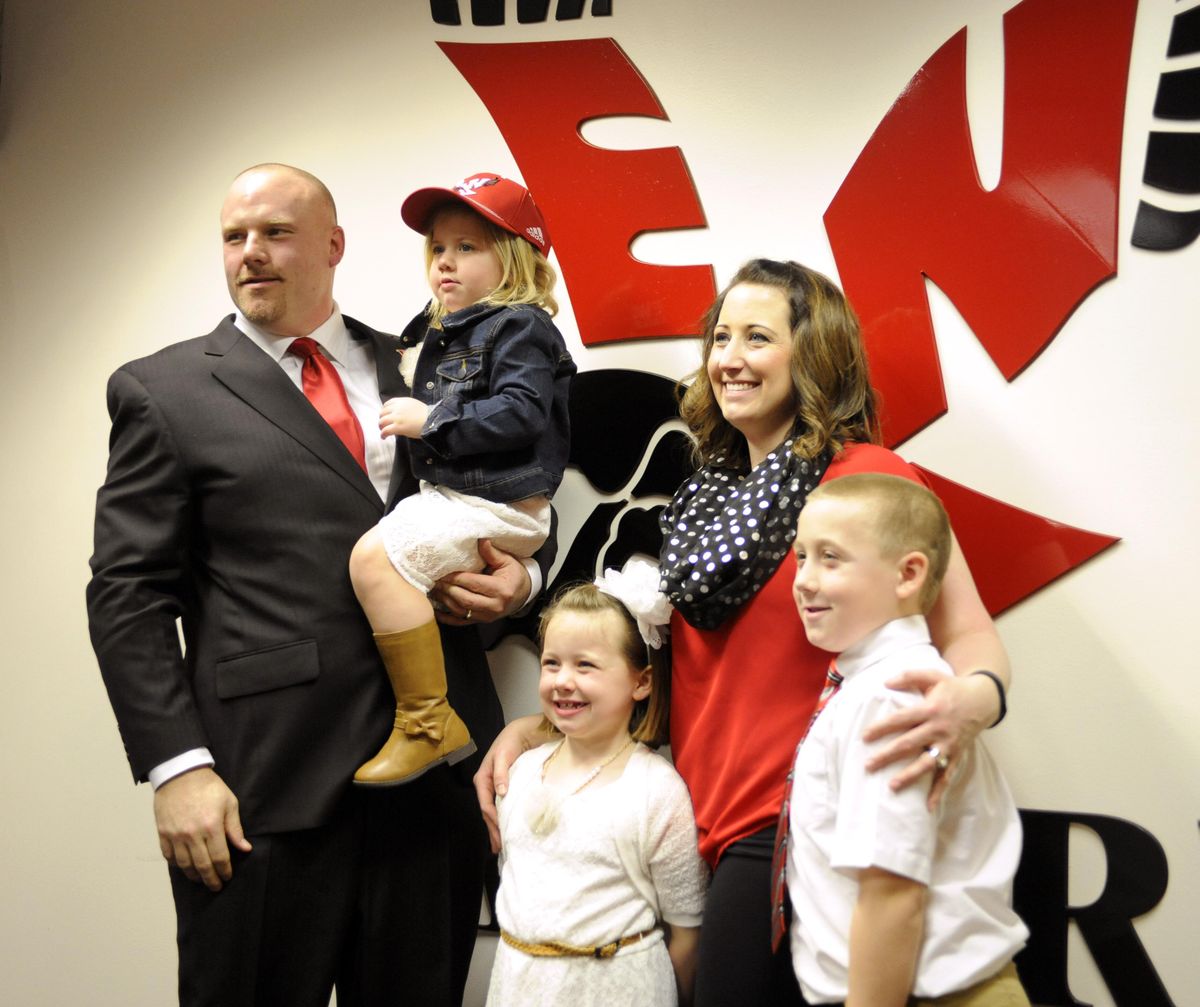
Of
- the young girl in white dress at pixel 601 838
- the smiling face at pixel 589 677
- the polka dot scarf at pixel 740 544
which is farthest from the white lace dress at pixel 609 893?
the polka dot scarf at pixel 740 544

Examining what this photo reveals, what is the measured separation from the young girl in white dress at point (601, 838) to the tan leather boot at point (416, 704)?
0.62 ft

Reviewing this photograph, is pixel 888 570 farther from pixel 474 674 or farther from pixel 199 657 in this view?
pixel 199 657

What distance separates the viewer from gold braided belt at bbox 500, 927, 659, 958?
1925 millimetres

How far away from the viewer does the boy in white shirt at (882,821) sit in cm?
150

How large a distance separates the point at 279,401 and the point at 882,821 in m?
1.31

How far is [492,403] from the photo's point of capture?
2059 millimetres

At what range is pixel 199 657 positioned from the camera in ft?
6.86

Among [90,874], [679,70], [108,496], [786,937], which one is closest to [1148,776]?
[786,937]

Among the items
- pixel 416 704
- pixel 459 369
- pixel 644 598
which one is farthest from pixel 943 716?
pixel 459 369

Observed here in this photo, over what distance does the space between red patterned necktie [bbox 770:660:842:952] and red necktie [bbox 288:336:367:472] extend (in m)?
1.01

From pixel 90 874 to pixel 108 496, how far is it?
138 cm

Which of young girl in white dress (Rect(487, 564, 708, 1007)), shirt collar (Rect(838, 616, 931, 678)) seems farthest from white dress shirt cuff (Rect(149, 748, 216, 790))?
shirt collar (Rect(838, 616, 931, 678))

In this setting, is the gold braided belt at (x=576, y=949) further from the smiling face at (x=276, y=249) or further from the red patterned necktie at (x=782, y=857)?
the smiling face at (x=276, y=249)

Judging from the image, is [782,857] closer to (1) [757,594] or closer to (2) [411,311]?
(1) [757,594]
